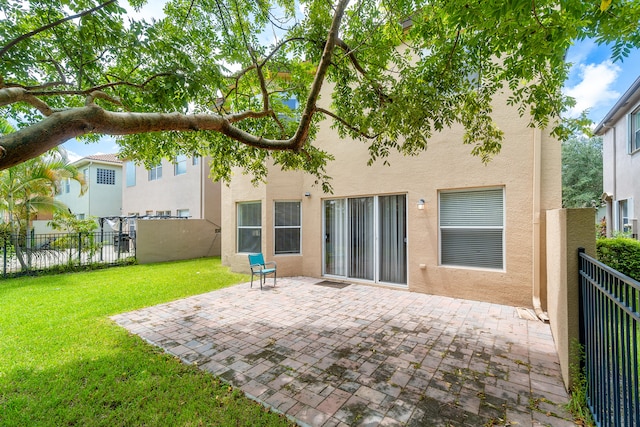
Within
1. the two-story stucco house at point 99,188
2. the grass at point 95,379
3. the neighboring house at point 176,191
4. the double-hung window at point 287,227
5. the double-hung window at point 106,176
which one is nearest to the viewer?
the grass at point 95,379

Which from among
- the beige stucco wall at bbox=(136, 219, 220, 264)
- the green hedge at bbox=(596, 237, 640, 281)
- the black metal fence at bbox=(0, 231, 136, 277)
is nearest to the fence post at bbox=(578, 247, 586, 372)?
the green hedge at bbox=(596, 237, 640, 281)

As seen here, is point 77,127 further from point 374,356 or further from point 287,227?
point 287,227

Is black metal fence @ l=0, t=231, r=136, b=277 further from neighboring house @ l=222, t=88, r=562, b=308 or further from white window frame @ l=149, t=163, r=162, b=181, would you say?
white window frame @ l=149, t=163, r=162, b=181

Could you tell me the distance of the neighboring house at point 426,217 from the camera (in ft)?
20.1

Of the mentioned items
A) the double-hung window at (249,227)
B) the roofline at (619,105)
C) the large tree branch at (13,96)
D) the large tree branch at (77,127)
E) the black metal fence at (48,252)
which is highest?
the roofline at (619,105)

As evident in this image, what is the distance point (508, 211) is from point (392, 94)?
396 cm

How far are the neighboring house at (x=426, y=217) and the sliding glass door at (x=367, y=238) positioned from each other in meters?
0.03

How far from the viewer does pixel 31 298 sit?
7.16 meters

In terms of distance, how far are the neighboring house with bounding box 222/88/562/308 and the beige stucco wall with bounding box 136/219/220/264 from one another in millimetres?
5586

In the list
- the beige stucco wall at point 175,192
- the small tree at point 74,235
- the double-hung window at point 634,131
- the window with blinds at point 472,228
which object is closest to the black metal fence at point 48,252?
the small tree at point 74,235

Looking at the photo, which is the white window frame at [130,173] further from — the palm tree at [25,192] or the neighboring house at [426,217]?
the neighboring house at [426,217]

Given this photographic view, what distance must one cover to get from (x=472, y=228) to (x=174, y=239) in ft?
44.6

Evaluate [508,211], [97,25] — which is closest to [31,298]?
[97,25]

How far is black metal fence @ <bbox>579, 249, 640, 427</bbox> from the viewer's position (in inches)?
73.1
